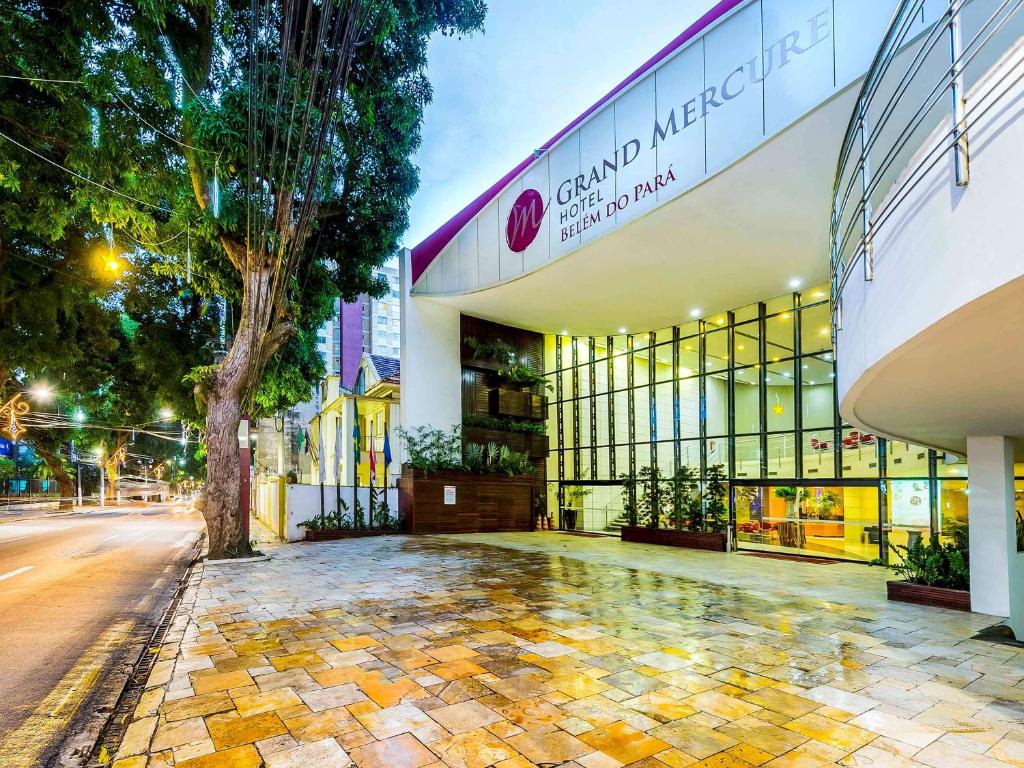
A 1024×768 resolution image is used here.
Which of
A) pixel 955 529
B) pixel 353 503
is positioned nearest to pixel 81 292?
pixel 353 503

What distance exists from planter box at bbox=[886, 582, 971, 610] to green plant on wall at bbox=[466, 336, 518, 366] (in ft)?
45.1

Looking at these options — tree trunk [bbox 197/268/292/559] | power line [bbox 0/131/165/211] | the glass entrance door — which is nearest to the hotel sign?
tree trunk [bbox 197/268/292/559]

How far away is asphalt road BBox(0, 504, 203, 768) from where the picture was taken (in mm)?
3987

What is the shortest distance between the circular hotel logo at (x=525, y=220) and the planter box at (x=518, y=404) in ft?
20.1

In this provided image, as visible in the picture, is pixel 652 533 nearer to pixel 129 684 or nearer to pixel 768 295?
pixel 768 295

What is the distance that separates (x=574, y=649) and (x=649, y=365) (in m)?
14.5

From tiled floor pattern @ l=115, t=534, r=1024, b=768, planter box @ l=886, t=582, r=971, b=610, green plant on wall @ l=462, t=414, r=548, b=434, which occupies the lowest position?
planter box @ l=886, t=582, r=971, b=610

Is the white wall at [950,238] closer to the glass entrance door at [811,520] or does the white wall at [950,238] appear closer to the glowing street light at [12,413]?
the glass entrance door at [811,520]

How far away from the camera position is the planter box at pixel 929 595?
7164 millimetres

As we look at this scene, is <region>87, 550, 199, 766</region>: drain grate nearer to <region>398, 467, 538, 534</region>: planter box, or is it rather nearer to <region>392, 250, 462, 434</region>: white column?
<region>398, 467, 538, 534</region>: planter box

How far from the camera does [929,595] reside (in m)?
7.48

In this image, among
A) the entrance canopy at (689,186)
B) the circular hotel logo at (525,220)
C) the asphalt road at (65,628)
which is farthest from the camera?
the circular hotel logo at (525,220)

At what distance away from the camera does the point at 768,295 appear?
15.2m

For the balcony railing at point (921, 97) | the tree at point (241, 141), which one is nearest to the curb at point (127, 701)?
the tree at point (241, 141)
